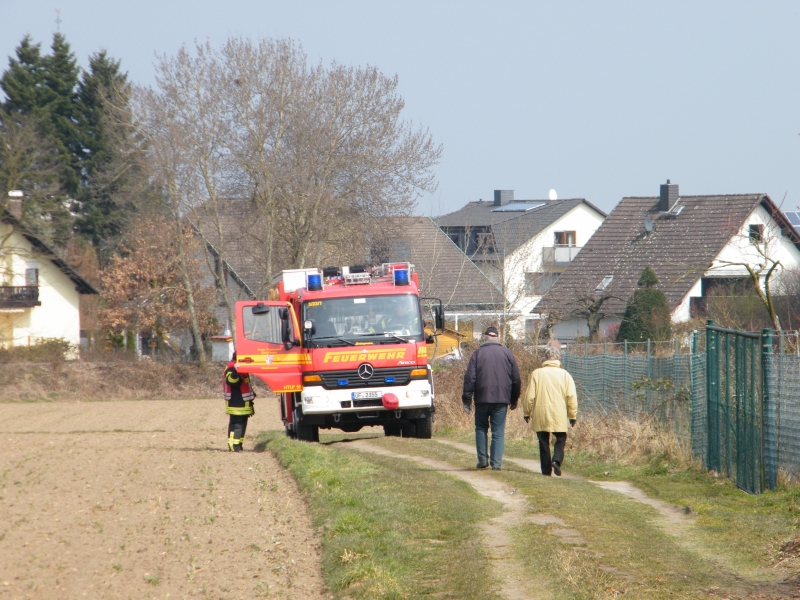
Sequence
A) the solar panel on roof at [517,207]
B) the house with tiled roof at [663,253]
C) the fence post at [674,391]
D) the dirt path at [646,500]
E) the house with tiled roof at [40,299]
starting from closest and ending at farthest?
the dirt path at [646,500] < the fence post at [674,391] < the house with tiled roof at [663,253] < the house with tiled roof at [40,299] < the solar panel on roof at [517,207]

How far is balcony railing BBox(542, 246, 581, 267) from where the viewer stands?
6488 cm

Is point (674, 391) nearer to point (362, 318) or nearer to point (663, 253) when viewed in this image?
point (362, 318)

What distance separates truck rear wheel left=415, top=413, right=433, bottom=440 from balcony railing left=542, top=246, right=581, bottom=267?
155 feet

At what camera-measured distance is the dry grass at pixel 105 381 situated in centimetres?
3997

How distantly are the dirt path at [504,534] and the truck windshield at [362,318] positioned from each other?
11.8ft

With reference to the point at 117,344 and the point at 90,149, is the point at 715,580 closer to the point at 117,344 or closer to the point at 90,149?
the point at 117,344

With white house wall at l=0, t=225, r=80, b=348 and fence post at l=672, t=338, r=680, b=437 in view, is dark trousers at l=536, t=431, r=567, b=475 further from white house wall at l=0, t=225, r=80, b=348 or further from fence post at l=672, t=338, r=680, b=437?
white house wall at l=0, t=225, r=80, b=348

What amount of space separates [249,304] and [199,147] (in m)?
26.1

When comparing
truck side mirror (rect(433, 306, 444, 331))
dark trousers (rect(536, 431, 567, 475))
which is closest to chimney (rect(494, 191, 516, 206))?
truck side mirror (rect(433, 306, 444, 331))

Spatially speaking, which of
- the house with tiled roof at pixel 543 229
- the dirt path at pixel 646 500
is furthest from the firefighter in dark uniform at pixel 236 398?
the house with tiled roof at pixel 543 229

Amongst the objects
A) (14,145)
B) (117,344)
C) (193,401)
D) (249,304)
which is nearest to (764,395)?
(249,304)

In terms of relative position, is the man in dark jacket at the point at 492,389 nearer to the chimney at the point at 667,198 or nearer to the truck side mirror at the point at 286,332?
the truck side mirror at the point at 286,332

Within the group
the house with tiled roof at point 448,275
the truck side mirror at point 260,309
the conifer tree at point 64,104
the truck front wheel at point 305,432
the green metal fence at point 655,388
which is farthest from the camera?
the conifer tree at point 64,104

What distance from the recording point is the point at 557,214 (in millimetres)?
67375
